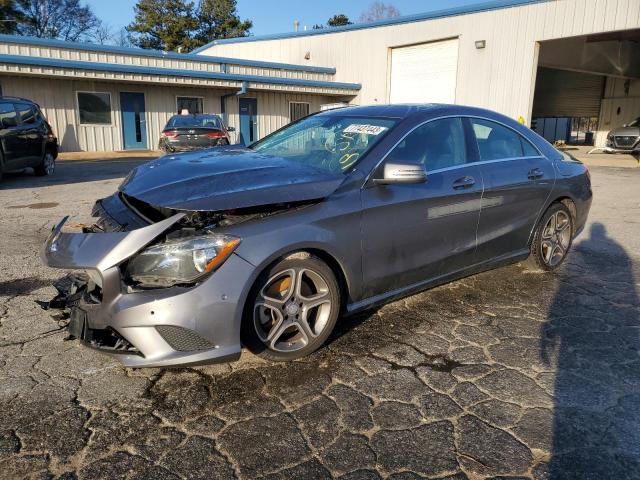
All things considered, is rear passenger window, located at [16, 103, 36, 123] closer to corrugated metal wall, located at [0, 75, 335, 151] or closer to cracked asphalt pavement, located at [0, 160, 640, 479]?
cracked asphalt pavement, located at [0, 160, 640, 479]

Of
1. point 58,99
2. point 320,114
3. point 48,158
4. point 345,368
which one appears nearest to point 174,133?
point 48,158

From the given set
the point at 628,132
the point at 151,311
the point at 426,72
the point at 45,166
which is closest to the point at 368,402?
the point at 151,311

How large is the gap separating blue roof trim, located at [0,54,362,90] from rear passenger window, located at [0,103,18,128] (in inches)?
310

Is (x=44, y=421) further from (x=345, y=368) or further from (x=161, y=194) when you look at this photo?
(x=345, y=368)

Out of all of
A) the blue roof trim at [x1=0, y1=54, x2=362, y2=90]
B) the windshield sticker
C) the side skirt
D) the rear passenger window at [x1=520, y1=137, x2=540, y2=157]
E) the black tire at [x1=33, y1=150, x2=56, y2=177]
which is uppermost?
the blue roof trim at [x1=0, y1=54, x2=362, y2=90]

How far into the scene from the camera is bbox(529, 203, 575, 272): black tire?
15.5 ft

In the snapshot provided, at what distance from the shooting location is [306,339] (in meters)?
3.12

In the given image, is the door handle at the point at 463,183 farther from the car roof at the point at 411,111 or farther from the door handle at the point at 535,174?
the door handle at the point at 535,174

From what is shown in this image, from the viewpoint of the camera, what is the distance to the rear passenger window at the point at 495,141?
13.7 feet

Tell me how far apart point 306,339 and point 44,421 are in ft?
4.73

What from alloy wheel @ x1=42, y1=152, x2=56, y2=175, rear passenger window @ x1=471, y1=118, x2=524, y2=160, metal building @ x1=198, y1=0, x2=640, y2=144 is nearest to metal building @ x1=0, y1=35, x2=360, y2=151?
metal building @ x1=198, y1=0, x2=640, y2=144

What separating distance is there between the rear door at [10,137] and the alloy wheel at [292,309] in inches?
363

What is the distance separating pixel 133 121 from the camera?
2091 cm

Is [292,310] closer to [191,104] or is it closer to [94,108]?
[94,108]
